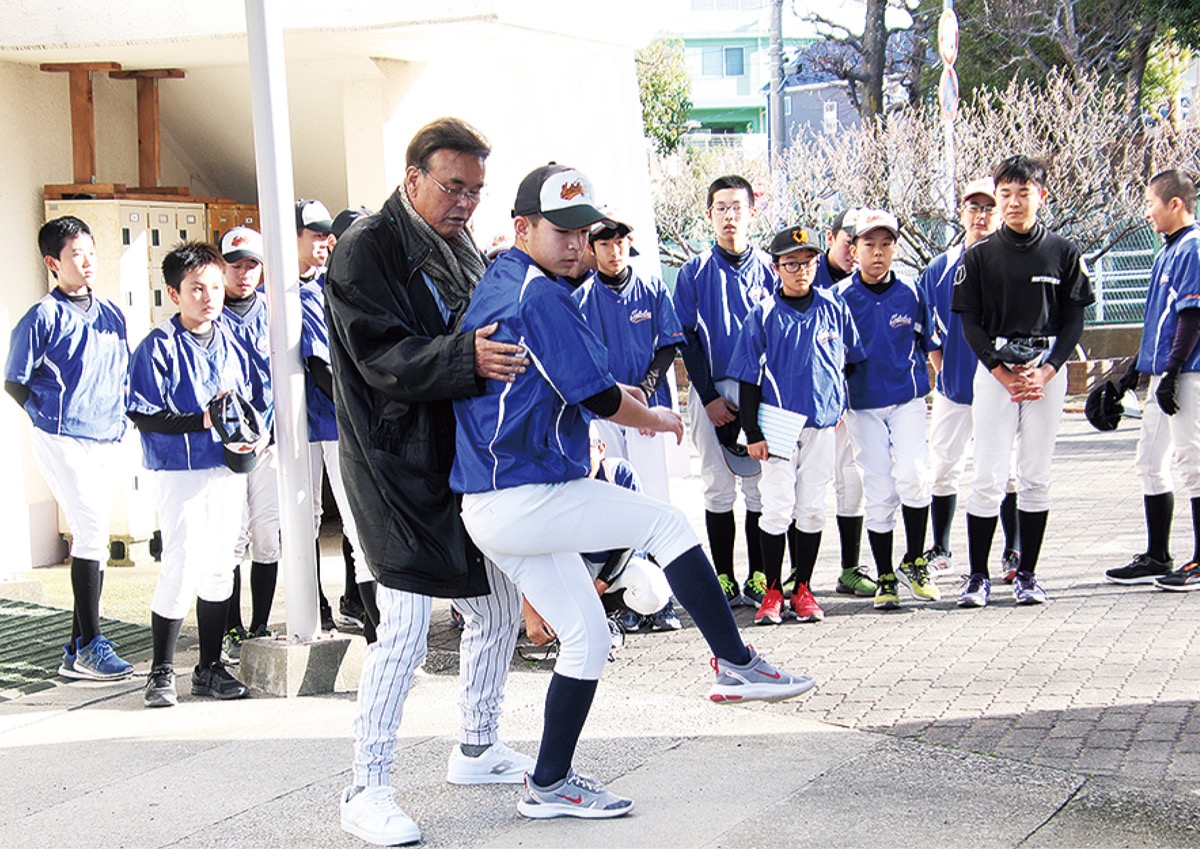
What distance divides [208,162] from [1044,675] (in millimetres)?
7167

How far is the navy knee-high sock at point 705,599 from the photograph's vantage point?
3.97 m

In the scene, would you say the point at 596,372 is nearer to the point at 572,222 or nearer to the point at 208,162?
the point at 572,222

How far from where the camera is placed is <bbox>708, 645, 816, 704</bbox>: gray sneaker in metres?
4.04

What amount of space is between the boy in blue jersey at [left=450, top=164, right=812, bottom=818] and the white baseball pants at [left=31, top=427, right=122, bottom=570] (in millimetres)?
2993

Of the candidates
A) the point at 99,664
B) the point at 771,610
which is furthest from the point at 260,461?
the point at 771,610

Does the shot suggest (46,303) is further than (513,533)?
Yes

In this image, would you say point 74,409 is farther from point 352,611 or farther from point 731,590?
point 731,590

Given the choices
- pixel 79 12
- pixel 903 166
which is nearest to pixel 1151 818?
pixel 79 12

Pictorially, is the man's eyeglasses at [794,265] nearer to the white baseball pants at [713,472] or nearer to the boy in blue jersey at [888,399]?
the boy in blue jersey at [888,399]

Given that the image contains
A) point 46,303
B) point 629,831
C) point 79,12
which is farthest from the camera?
point 79,12

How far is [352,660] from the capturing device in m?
5.82

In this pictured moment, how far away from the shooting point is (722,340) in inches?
278

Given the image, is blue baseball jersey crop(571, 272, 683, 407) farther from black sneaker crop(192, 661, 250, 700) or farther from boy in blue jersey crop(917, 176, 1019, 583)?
black sneaker crop(192, 661, 250, 700)

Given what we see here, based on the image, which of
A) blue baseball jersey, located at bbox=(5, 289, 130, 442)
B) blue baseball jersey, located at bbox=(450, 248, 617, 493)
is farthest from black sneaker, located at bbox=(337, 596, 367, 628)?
blue baseball jersey, located at bbox=(450, 248, 617, 493)
